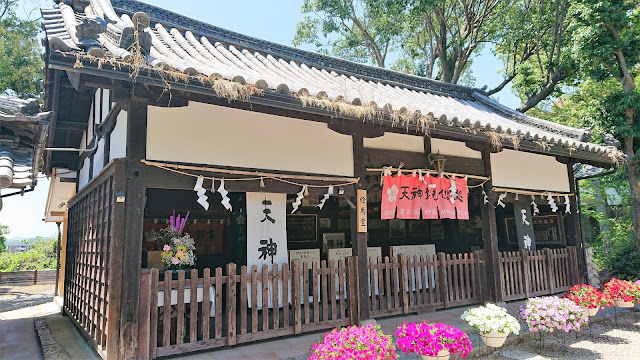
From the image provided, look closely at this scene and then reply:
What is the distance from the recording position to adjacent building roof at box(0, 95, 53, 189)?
5027 millimetres

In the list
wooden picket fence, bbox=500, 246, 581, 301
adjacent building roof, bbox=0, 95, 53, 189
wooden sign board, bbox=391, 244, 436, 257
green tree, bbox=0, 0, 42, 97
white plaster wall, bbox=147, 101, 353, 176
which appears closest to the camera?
adjacent building roof, bbox=0, 95, 53, 189

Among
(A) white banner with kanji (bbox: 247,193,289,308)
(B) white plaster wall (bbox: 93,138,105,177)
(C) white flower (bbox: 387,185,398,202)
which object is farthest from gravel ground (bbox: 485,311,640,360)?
(B) white plaster wall (bbox: 93,138,105,177)

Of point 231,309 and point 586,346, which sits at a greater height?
point 231,309

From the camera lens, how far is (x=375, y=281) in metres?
6.80

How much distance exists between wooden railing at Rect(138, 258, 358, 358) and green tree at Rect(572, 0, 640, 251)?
31.9 ft

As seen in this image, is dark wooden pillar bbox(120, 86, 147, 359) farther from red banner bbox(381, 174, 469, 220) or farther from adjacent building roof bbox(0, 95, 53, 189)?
red banner bbox(381, 174, 469, 220)

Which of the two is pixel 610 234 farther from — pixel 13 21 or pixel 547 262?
pixel 13 21

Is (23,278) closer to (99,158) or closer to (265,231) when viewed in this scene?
(99,158)

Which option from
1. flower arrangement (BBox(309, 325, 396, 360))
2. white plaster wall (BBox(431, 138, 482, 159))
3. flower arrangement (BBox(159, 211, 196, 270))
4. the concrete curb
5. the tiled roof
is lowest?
the concrete curb

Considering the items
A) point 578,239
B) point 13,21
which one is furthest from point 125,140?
point 13,21

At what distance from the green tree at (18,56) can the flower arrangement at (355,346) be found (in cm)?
2148

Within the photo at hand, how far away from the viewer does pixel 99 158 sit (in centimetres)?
689

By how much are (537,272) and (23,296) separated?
1867cm

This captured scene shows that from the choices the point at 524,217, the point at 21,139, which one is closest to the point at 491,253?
the point at 524,217
